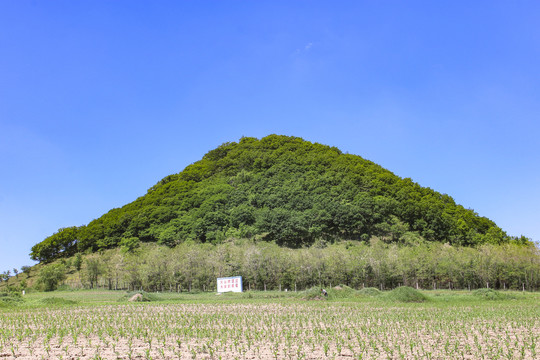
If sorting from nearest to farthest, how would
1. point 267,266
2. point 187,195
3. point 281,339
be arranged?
point 281,339, point 267,266, point 187,195

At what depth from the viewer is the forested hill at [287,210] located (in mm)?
86125

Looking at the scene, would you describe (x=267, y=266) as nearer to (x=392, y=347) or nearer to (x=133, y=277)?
(x=133, y=277)

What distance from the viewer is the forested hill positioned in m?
86.1

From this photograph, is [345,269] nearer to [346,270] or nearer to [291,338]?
[346,270]

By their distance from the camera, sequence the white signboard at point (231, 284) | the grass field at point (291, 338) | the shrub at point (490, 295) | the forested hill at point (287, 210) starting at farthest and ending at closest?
the forested hill at point (287, 210) < the white signboard at point (231, 284) < the shrub at point (490, 295) < the grass field at point (291, 338)

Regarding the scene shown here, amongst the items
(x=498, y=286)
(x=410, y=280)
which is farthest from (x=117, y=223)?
(x=498, y=286)

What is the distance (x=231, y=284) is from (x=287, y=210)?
4562 centimetres

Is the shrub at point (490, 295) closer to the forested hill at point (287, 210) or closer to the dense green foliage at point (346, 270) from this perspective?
the dense green foliage at point (346, 270)

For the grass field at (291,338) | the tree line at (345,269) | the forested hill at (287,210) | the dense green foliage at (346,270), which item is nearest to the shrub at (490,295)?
the grass field at (291,338)

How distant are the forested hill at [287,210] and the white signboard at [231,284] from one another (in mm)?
36729

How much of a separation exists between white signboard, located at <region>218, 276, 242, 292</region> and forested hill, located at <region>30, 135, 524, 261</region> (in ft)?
121

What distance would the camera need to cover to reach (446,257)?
5788 cm

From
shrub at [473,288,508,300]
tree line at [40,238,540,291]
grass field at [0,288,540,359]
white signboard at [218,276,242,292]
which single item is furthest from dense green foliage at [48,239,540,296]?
grass field at [0,288,540,359]

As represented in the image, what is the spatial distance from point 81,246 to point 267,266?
6086cm
